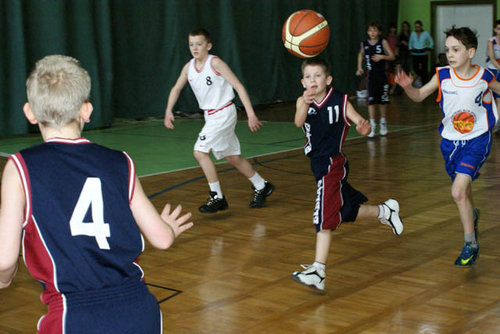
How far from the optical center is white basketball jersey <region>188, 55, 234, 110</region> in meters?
5.82

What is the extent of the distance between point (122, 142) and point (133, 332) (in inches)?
330

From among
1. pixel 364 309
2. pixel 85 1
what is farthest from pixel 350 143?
pixel 364 309

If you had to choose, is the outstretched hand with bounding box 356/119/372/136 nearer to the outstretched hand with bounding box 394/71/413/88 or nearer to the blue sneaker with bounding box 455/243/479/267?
the outstretched hand with bounding box 394/71/413/88

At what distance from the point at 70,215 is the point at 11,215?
0.13m

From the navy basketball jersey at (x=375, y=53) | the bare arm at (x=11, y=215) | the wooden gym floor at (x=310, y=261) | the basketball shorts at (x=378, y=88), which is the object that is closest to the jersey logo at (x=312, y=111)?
the wooden gym floor at (x=310, y=261)

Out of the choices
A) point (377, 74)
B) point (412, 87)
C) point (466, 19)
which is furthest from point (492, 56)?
point (466, 19)

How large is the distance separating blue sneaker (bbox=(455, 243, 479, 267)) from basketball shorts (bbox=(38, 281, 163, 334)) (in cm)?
270

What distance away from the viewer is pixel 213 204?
18.5 ft

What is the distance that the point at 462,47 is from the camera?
410 cm

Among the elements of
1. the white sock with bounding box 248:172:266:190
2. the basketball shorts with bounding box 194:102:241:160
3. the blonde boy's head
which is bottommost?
the white sock with bounding box 248:172:266:190

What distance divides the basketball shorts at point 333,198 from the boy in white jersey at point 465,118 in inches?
22.9

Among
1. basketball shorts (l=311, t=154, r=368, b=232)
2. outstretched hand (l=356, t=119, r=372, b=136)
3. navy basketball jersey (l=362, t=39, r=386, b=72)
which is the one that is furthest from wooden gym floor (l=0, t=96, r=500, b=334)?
navy basketball jersey (l=362, t=39, r=386, b=72)

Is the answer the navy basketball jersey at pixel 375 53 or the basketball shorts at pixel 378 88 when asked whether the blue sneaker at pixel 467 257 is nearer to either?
the basketball shorts at pixel 378 88

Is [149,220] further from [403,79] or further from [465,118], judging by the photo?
[465,118]
